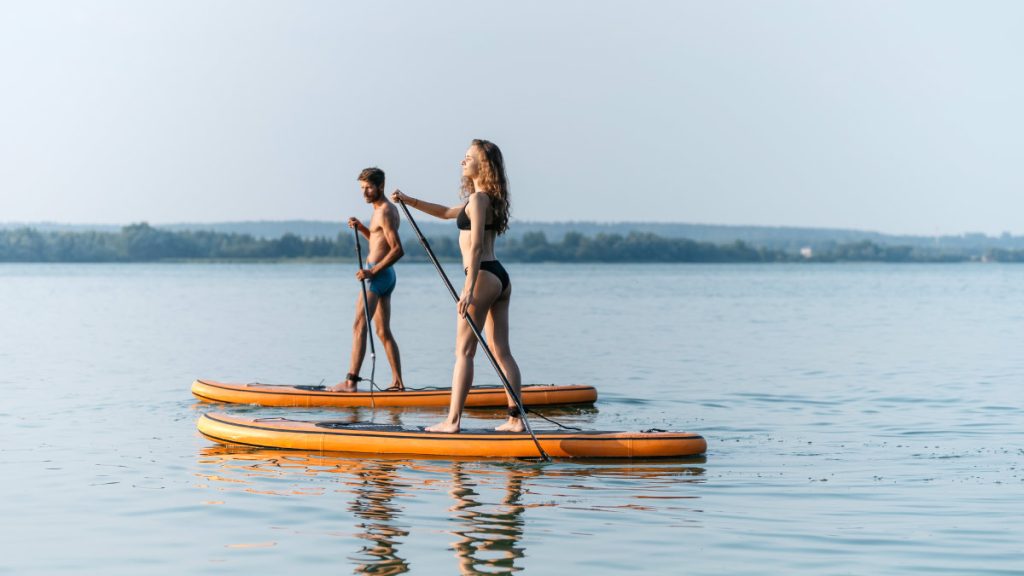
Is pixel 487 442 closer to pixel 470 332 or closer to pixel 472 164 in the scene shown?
pixel 470 332

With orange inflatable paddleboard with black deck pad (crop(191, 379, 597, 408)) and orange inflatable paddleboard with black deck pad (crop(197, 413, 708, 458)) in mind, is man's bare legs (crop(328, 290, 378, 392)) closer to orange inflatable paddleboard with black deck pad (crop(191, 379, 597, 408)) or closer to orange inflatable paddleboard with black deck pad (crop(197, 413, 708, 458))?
orange inflatable paddleboard with black deck pad (crop(191, 379, 597, 408))

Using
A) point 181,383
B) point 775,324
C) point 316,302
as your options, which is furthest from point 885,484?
point 316,302

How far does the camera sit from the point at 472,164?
985 cm

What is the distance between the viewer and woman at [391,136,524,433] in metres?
9.77

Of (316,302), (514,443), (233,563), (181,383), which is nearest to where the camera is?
(233,563)

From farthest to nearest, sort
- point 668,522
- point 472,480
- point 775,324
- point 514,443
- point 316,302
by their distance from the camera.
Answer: point 316,302, point 775,324, point 514,443, point 472,480, point 668,522

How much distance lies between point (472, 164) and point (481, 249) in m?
0.65

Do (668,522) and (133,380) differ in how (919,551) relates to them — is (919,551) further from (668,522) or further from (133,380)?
(133,380)

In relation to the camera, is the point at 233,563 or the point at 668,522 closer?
the point at 233,563

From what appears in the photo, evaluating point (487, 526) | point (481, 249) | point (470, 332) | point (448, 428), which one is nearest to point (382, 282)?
point (448, 428)

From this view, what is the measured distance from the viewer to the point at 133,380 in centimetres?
1842

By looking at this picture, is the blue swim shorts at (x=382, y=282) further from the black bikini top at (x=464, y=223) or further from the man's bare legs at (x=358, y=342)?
the black bikini top at (x=464, y=223)

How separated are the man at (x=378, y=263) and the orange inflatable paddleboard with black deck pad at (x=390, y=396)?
0.68 feet

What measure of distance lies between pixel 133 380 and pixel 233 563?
1185 centimetres
